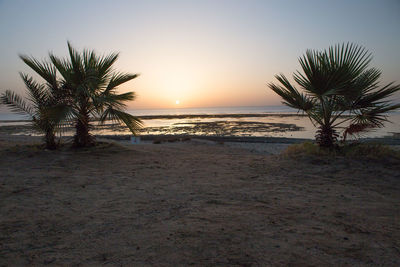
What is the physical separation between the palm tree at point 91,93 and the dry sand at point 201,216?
7.34ft

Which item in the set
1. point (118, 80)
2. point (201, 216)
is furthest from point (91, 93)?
point (201, 216)

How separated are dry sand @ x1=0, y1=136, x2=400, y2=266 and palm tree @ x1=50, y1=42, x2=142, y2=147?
7.34 feet

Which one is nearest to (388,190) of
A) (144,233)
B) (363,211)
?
(363,211)

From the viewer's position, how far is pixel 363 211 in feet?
9.73

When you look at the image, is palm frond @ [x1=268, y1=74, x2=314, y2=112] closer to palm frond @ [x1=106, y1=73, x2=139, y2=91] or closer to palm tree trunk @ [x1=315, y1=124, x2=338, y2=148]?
palm tree trunk @ [x1=315, y1=124, x2=338, y2=148]

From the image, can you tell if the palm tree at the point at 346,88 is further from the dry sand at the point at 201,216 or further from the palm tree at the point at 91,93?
the palm tree at the point at 91,93

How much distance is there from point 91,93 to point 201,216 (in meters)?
5.23

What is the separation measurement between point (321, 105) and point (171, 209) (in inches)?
197

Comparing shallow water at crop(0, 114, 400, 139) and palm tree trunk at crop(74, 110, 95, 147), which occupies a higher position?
palm tree trunk at crop(74, 110, 95, 147)

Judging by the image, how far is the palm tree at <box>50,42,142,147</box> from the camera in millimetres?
6656

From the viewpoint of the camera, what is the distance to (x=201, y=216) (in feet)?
9.00

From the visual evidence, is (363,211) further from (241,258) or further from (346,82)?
(346,82)

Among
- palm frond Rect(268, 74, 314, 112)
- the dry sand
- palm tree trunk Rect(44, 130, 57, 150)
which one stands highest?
palm frond Rect(268, 74, 314, 112)

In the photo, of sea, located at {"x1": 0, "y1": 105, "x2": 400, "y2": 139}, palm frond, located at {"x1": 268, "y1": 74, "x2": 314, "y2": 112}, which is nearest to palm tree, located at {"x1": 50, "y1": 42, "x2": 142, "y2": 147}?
sea, located at {"x1": 0, "y1": 105, "x2": 400, "y2": 139}
